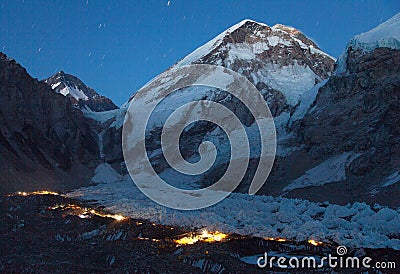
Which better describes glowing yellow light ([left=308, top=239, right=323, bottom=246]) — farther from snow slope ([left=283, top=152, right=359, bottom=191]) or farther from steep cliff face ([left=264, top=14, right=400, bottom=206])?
snow slope ([left=283, top=152, right=359, bottom=191])

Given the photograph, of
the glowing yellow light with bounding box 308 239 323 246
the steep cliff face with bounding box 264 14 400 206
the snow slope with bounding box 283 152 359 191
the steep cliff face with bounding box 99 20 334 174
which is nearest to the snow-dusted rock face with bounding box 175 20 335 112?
the steep cliff face with bounding box 99 20 334 174

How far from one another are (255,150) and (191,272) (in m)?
52.7

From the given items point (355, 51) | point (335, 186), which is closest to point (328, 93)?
point (355, 51)

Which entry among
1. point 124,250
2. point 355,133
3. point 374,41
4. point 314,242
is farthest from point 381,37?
point 124,250

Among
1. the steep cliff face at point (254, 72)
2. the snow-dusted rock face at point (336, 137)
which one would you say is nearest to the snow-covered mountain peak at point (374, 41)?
the snow-dusted rock face at point (336, 137)

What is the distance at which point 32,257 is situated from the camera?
11266mm

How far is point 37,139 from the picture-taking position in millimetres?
77812

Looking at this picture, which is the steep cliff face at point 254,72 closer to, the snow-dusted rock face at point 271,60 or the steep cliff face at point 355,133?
the snow-dusted rock face at point 271,60

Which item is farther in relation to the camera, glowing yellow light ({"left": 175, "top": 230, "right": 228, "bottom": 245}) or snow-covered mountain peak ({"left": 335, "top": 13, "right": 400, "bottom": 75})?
snow-covered mountain peak ({"left": 335, "top": 13, "right": 400, "bottom": 75})

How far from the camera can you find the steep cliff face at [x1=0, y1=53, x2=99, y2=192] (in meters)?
60.8

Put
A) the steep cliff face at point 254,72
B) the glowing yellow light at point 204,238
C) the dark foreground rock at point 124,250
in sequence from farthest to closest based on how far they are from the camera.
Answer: the steep cliff face at point 254,72 → the glowing yellow light at point 204,238 → the dark foreground rock at point 124,250

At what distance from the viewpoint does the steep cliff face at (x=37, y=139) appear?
60.8m

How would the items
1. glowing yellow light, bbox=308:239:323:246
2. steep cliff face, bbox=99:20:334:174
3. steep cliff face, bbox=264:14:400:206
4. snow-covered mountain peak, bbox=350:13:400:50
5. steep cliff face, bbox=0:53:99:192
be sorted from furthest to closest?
steep cliff face, bbox=99:20:334:174 → steep cliff face, bbox=0:53:99:192 → snow-covered mountain peak, bbox=350:13:400:50 → steep cliff face, bbox=264:14:400:206 → glowing yellow light, bbox=308:239:323:246

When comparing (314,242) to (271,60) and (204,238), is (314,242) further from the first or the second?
(271,60)
